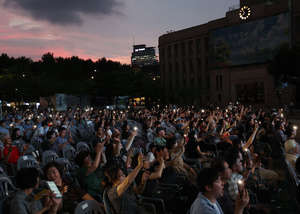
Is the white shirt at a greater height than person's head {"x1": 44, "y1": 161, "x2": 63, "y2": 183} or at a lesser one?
lesser

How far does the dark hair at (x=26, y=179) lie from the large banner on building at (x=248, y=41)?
39995 millimetres

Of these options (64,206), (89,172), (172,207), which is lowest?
(172,207)

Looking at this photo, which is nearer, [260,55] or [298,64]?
[298,64]

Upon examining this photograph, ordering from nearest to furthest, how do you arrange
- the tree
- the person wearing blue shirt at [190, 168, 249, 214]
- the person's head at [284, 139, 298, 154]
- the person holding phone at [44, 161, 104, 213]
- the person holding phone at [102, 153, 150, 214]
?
the person wearing blue shirt at [190, 168, 249, 214], the person holding phone at [102, 153, 150, 214], the person holding phone at [44, 161, 104, 213], the person's head at [284, 139, 298, 154], the tree

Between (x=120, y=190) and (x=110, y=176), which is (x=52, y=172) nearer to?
(x=110, y=176)

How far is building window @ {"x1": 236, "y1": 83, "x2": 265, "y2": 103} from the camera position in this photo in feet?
133

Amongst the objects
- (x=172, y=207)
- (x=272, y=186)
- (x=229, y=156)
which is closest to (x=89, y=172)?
(x=172, y=207)

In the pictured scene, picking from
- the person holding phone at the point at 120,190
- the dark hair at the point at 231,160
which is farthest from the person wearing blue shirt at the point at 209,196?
the dark hair at the point at 231,160

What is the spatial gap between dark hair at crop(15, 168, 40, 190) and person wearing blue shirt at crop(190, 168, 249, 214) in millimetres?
2086

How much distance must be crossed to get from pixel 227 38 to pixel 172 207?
41.8m

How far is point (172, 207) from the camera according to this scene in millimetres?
4305

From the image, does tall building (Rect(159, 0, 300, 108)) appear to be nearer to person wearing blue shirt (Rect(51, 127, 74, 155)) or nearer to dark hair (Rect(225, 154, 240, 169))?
person wearing blue shirt (Rect(51, 127, 74, 155))

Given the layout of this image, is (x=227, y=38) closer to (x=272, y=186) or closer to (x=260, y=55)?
(x=260, y=55)

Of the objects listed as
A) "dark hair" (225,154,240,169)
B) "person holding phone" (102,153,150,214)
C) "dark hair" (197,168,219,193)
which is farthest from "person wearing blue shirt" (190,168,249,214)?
"dark hair" (225,154,240,169)
